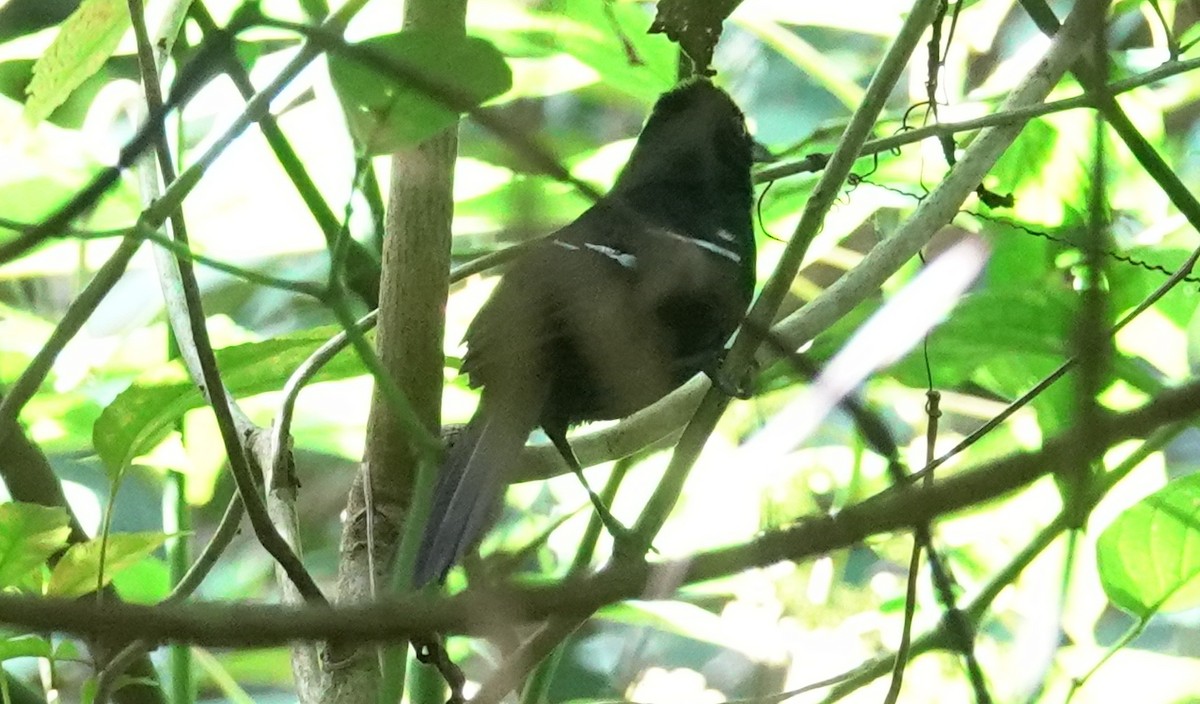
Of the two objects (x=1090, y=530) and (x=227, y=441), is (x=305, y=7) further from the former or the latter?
(x=1090, y=530)

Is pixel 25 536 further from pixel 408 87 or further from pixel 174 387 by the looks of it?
pixel 408 87

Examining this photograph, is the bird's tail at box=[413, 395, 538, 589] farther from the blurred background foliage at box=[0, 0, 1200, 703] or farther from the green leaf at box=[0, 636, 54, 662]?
the green leaf at box=[0, 636, 54, 662]

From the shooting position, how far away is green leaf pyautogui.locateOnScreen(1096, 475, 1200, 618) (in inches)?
34.0

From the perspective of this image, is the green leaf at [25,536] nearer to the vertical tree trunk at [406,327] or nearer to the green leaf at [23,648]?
the green leaf at [23,648]

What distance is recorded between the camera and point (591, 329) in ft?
3.34

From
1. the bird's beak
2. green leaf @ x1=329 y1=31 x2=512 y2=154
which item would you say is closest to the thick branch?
green leaf @ x1=329 y1=31 x2=512 y2=154

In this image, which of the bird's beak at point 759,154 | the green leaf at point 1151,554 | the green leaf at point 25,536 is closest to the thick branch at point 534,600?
the green leaf at point 25,536

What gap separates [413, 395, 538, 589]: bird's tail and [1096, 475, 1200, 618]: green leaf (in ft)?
1.38

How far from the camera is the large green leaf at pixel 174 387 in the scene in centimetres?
85

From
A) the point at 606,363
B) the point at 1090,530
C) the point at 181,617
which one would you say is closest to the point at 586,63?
the point at 606,363

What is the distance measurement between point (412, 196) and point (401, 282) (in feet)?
0.19

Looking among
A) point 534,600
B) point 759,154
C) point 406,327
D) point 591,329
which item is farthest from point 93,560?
point 759,154

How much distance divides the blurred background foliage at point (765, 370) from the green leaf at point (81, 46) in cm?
8

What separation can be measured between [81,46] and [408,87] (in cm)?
37
